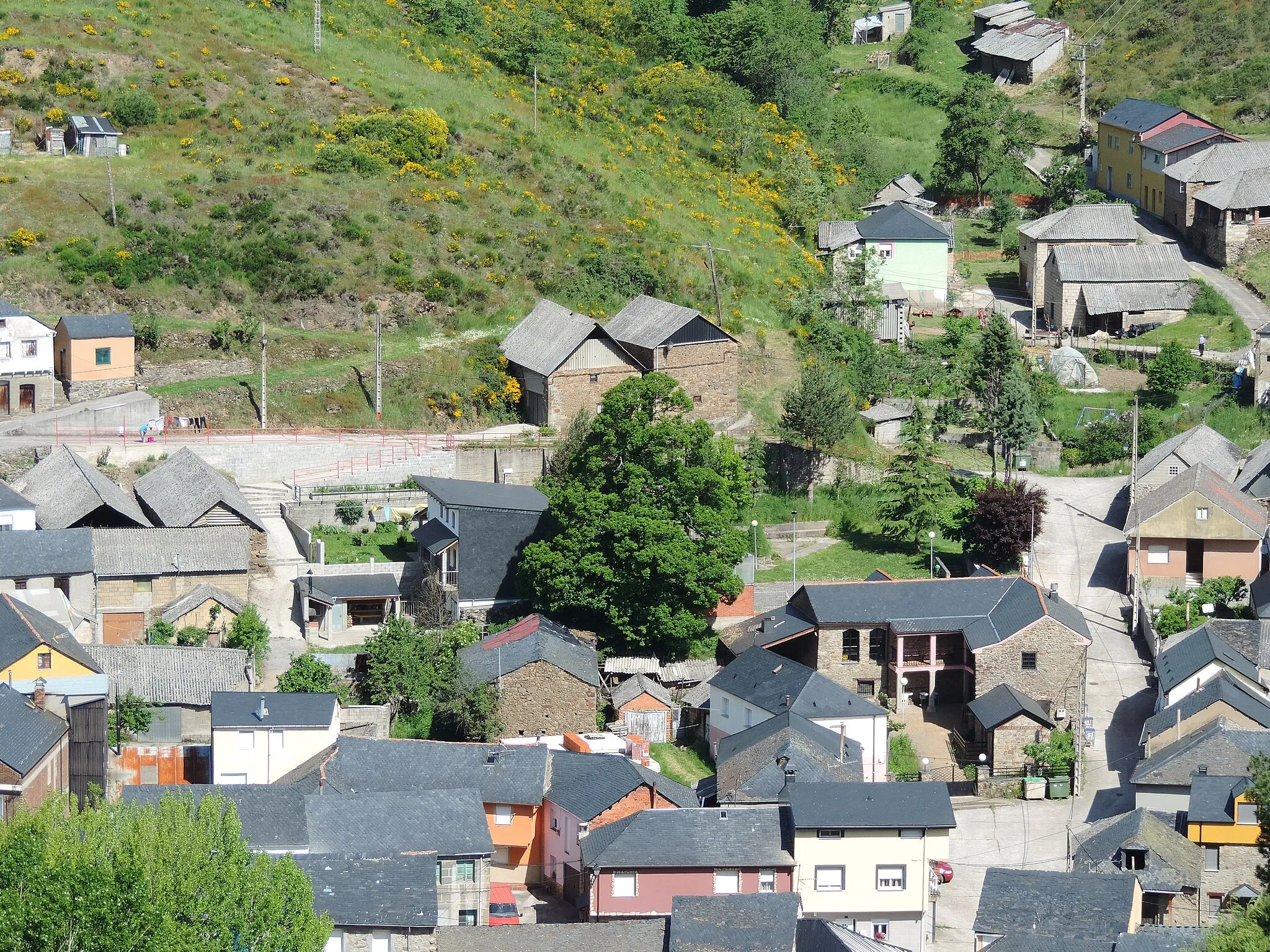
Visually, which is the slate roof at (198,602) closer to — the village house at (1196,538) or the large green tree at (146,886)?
the large green tree at (146,886)

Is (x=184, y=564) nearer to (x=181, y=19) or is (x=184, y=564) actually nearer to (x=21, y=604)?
(x=21, y=604)

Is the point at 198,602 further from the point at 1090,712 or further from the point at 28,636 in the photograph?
the point at 1090,712

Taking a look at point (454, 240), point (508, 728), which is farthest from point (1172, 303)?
point (508, 728)

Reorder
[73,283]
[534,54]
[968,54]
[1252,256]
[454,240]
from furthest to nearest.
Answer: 1. [968,54]
2. [534,54]
3. [1252,256]
4. [454,240]
5. [73,283]

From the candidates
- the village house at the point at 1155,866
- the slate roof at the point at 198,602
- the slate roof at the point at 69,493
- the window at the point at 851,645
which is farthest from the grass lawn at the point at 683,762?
the slate roof at the point at 69,493

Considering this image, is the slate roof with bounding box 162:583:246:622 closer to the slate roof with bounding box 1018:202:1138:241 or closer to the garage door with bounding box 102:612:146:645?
the garage door with bounding box 102:612:146:645

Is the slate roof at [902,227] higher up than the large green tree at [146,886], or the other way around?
the slate roof at [902,227]

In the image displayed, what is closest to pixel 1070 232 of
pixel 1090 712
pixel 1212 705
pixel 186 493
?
pixel 1090 712

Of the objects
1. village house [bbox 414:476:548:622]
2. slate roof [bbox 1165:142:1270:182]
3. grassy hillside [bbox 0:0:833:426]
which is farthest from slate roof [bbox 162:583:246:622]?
slate roof [bbox 1165:142:1270:182]
